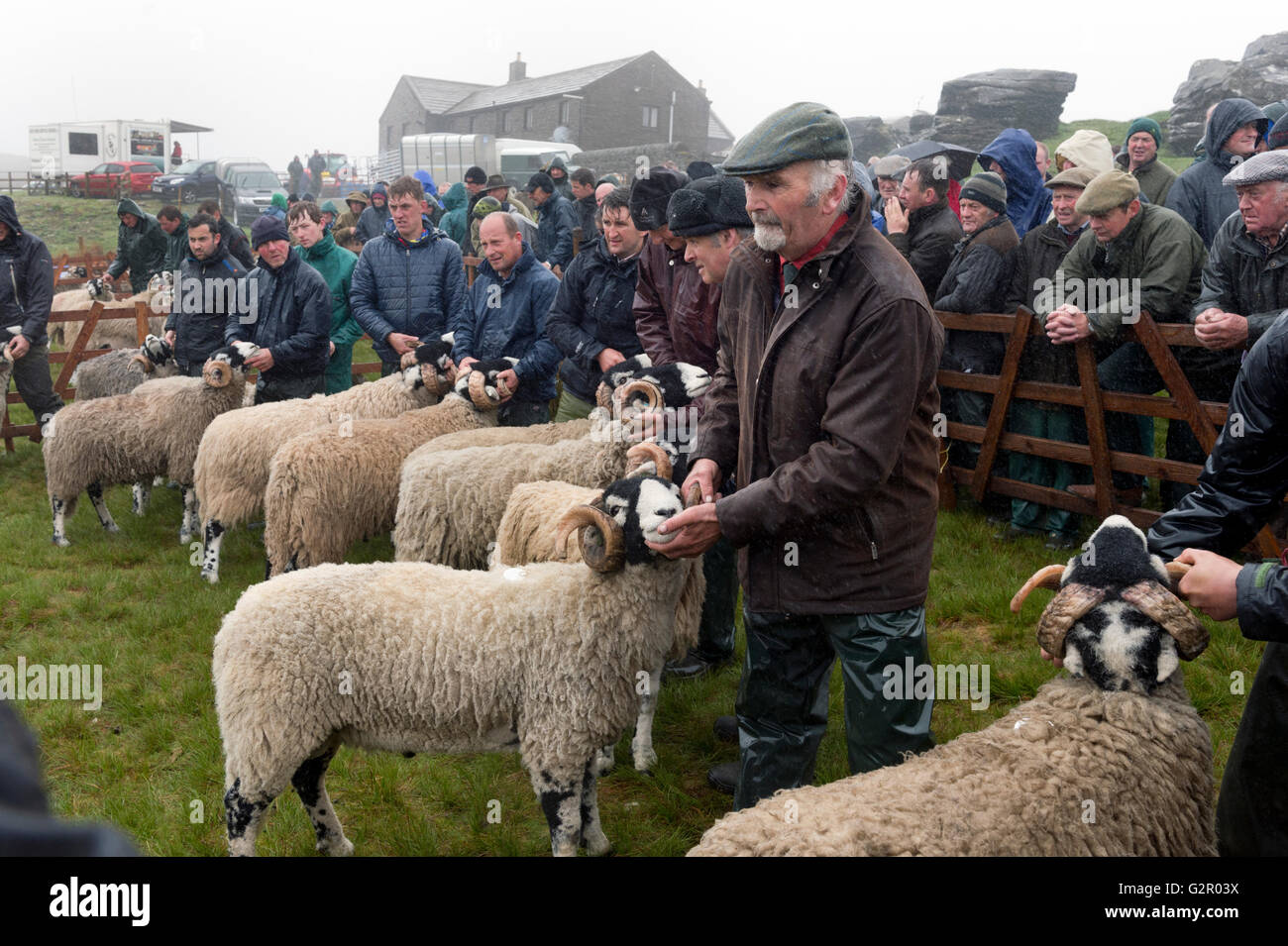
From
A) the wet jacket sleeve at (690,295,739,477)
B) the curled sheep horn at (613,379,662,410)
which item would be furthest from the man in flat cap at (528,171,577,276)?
the wet jacket sleeve at (690,295,739,477)

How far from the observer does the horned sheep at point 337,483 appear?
643 centimetres

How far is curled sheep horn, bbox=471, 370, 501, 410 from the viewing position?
272 inches

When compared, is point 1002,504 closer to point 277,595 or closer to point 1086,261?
point 1086,261

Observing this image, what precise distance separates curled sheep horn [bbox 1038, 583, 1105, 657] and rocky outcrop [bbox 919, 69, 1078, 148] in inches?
1373

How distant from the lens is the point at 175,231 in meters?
12.0

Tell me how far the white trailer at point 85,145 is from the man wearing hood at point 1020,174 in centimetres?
4602

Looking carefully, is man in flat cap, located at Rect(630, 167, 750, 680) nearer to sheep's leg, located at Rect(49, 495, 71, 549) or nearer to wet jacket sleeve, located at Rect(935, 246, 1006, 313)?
wet jacket sleeve, located at Rect(935, 246, 1006, 313)

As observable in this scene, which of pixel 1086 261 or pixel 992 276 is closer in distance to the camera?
pixel 1086 261

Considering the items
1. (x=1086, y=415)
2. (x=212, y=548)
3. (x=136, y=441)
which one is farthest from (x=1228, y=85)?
(x=212, y=548)

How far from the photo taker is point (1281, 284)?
5414mm

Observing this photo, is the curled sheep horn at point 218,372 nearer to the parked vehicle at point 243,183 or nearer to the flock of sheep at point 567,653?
the flock of sheep at point 567,653

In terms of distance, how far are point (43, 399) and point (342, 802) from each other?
802 cm

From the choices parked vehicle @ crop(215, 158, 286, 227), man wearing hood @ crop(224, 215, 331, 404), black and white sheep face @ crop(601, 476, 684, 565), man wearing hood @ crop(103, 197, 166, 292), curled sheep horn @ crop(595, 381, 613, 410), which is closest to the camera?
black and white sheep face @ crop(601, 476, 684, 565)
